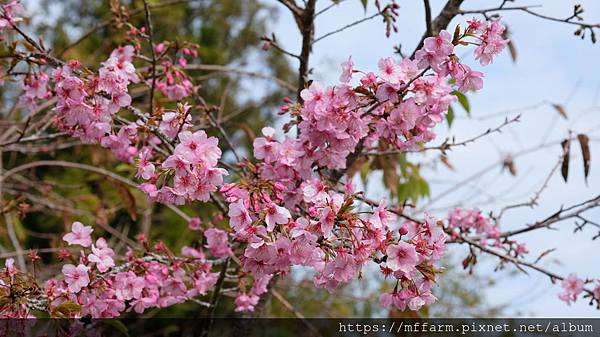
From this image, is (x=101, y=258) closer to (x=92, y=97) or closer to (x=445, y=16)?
(x=92, y=97)

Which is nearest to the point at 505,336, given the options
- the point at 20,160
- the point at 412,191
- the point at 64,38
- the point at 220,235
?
the point at 412,191

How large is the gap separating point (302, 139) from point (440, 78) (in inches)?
11.1

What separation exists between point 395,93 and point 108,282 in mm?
714

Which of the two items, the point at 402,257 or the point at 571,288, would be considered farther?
the point at 571,288

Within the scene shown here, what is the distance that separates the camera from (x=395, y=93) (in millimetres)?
1152

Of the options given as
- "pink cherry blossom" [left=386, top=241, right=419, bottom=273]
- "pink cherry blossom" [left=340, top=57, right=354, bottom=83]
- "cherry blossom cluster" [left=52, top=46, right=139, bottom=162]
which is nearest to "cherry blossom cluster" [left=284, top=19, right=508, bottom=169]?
"pink cherry blossom" [left=340, top=57, right=354, bottom=83]

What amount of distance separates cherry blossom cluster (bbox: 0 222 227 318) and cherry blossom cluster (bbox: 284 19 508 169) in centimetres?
50

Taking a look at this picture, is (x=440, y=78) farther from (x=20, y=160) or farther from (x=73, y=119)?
(x=20, y=160)

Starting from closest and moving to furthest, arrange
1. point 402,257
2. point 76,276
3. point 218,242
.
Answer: point 402,257 < point 76,276 < point 218,242

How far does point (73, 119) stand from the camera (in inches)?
53.9

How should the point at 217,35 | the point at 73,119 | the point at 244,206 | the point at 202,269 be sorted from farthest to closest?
the point at 217,35
the point at 202,269
the point at 73,119
the point at 244,206

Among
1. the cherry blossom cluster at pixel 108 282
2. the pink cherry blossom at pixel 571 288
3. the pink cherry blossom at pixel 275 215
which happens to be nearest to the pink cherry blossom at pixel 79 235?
the cherry blossom cluster at pixel 108 282

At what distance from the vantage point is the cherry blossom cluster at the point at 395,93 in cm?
116

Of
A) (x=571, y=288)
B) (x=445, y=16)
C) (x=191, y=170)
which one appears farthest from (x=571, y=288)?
(x=191, y=170)
